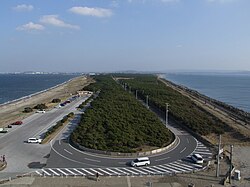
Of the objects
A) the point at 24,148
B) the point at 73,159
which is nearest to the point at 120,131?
the point at 73,159

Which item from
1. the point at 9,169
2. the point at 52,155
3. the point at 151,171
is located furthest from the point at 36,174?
the point at 151,171

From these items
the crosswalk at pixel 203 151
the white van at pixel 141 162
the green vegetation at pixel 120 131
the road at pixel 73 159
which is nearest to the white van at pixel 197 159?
the road at pixel 73 159

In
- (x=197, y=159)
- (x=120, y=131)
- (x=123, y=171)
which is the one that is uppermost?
(x=120, y=131)

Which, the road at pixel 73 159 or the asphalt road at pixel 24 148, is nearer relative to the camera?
the road at pixel 73 159

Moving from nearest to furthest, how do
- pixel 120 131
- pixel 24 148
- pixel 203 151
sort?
pixel 203 151 < pixel 24 148 < pixel 120 131

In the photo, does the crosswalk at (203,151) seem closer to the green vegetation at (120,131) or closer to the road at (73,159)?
the road at (73,159)

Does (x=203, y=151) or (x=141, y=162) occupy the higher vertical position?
(x=141, y=162)

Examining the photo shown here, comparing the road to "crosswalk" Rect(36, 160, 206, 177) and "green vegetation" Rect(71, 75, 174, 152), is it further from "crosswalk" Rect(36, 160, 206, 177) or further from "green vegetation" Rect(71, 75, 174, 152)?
"green vegetation" Rect(71, 75, 174, 152)

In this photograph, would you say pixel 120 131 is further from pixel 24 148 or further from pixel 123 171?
pixel 123 171
